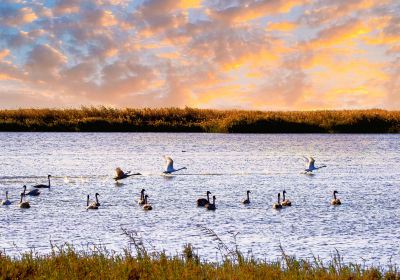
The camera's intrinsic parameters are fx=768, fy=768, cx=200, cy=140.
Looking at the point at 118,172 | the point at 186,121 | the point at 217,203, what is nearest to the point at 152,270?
the point at 217,203

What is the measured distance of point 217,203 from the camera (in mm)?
24750

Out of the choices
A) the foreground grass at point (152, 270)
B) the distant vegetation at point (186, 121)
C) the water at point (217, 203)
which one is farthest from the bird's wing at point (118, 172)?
the distant vegetation at point (186, 121)

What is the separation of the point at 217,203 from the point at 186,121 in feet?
185

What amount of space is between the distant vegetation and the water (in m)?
25.5

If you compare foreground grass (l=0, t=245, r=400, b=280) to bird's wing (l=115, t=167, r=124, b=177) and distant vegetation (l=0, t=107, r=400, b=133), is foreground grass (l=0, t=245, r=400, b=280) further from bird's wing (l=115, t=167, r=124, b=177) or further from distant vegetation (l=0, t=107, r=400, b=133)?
distant vegetation (l=0, t=107, r=400, b=133)

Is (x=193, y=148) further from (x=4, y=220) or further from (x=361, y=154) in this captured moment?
(x=4, y=220)

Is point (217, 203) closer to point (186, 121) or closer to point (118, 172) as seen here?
point (118, 172)

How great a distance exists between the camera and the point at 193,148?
193ft

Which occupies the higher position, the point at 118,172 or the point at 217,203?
the point at 118,172

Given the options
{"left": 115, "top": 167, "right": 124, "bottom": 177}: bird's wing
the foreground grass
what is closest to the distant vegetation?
{"left": 115, "top": 167, "right": 124, "bottom": 177}: bird's wing

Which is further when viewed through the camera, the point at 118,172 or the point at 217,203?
the point at 118,172

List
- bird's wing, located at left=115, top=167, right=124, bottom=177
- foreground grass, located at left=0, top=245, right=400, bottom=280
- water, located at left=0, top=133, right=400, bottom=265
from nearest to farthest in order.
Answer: foreground grass, located at left=0, top=245, right=400, bottom=280 < water, located at left=0, top=133, right=400, bottom=265 < bird's wing, located at left=115, top=167, right=124, bottom=177

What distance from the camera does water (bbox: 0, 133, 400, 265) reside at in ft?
55.1

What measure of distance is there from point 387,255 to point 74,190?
51.7 ft
